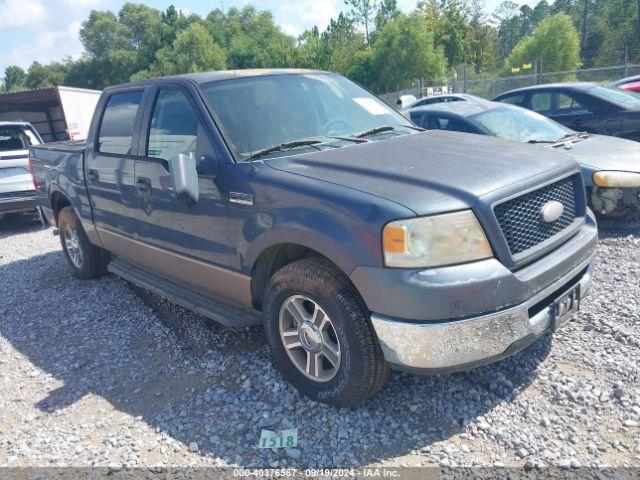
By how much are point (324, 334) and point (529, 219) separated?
1284mm

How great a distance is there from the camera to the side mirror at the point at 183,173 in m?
2.99

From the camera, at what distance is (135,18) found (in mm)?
86875

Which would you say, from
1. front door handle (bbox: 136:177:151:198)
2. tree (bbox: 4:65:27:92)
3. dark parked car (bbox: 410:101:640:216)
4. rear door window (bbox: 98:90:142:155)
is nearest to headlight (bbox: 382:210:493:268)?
front door handle (bbox: 136:177:151:198)

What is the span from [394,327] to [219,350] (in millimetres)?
1792

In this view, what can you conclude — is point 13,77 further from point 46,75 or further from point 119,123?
point 119,123

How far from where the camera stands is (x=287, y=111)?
356cm

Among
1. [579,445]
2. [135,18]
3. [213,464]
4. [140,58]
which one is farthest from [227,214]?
[135,18]

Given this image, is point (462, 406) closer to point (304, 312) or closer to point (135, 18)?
point (304, 312)

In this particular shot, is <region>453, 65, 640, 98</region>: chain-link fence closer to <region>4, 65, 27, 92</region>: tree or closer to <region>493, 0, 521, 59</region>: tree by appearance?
<region>493, 0, 521, 59</region>: tree

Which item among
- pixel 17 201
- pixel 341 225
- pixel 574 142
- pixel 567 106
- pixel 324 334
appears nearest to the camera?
pixel 341 225

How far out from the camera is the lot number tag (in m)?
2.73

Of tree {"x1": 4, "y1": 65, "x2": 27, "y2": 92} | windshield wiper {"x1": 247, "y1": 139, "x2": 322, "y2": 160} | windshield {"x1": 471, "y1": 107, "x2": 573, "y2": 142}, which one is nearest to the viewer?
windshield wiper {"x1": 247, "y1": 139, "x2": 322, "y2": 160}

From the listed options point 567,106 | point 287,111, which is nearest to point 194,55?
point 567,106

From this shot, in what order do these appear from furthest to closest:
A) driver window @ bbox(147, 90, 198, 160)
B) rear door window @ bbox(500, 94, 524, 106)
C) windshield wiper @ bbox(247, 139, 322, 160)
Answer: rear door window @ bbox(500, 94, 524, 106) → driver window @ bbox(147, 90, 198, 160) → windshield wiper @ bbox(247, 139, 322, 160)
